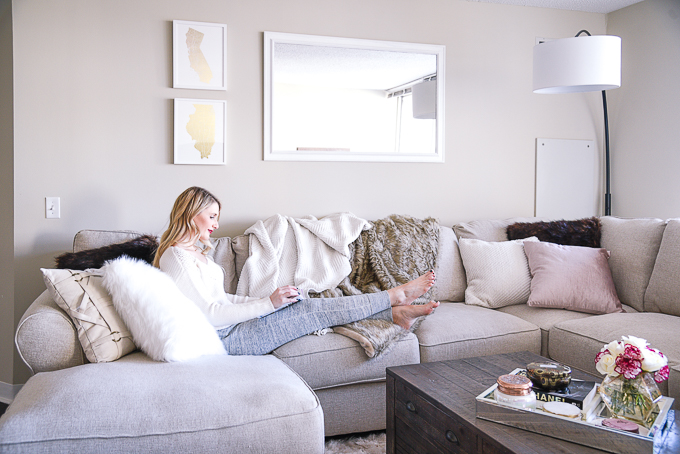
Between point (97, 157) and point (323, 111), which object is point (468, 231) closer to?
point (323, 111)

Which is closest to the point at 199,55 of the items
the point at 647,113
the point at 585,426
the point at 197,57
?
the point at 197,57

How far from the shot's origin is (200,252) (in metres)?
2.30

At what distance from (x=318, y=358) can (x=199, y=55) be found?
5.89ft

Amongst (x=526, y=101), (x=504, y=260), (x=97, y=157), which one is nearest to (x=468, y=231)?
(x=504, y=260)

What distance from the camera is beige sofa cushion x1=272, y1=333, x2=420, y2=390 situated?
6.91 feet

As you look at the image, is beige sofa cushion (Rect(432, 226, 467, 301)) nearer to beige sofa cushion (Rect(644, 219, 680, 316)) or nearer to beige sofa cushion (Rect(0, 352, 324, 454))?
beige sofa cushion (Rect(644, 219, 680, 316))

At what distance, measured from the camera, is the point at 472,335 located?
2.37 m

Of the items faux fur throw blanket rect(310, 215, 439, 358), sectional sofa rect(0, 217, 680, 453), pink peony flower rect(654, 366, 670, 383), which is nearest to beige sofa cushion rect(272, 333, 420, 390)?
sectional sofa rect(0, 217, 680, 453)

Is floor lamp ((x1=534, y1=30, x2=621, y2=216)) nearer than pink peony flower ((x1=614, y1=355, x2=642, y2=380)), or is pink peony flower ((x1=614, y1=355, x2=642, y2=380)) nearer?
pink peony flower ((x1=614, y1=355, x2=642, y2=380))

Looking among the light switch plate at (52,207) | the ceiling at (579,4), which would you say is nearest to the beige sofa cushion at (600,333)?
the ceiling at (579,4)

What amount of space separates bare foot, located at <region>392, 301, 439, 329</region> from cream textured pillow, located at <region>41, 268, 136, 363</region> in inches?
44.2

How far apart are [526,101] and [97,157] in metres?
2.73

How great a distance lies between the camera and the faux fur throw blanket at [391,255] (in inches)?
106

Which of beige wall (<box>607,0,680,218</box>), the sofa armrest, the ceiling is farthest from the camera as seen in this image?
the ceiling
